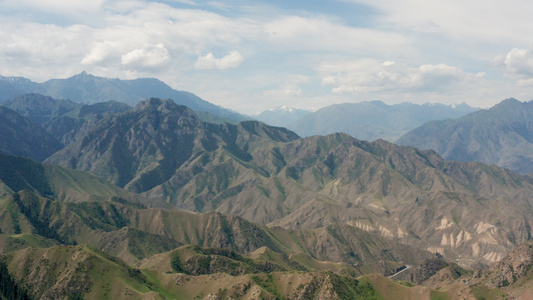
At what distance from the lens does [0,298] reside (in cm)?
18162
